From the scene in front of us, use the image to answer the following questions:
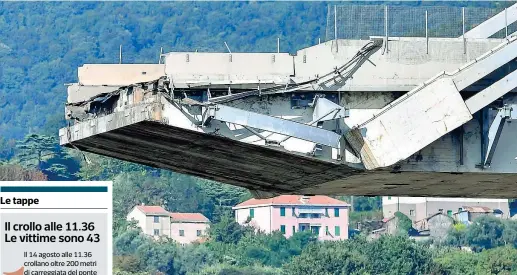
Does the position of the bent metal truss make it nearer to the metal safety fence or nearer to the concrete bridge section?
the concrete bridge section

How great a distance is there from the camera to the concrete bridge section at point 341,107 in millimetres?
40500

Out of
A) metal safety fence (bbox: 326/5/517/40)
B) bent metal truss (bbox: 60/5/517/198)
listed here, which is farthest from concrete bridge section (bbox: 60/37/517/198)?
metal safety fence (bbox: 326/5/517/40)

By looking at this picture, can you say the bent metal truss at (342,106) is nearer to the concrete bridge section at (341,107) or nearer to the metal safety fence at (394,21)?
the concrete bridge section at (341,107)

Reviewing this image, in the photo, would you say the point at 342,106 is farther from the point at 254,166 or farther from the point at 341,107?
the point at 254,166

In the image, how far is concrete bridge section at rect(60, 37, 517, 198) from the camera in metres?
40.5

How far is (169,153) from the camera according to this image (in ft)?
145

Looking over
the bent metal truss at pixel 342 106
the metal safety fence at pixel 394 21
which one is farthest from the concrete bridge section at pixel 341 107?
the metal safety fence at pixel 394 21

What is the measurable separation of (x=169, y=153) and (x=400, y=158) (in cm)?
616

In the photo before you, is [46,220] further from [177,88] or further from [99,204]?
[177,88]

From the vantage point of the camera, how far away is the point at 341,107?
40.5m

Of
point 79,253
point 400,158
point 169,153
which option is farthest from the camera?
point 169,153

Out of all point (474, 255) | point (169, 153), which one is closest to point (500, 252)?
point (474, 255)

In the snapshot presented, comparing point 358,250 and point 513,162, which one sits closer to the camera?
point 513,162

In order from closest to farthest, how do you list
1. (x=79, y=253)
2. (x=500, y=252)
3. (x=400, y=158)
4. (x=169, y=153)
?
(x=79, y=253), (x=400, y=158), (x=169, y=153), (x=500, y=252)
